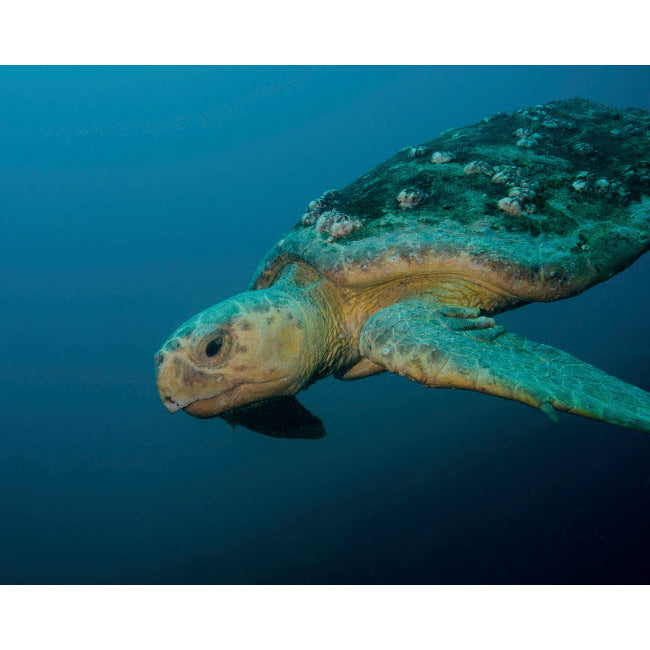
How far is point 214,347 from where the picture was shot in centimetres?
211

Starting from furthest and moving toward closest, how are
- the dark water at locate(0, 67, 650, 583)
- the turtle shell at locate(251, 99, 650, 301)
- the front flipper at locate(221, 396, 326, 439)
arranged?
the dark water at locate(0, 67, 650, 583) < the front flipper at locate(221, 396, 326, 439) < the turtle shell at locate(251, 99, 650, 301)

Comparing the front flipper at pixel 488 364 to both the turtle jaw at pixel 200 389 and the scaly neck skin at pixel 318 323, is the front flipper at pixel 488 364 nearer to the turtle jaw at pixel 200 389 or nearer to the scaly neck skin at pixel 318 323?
the scaly neck skin at pixel 318 323

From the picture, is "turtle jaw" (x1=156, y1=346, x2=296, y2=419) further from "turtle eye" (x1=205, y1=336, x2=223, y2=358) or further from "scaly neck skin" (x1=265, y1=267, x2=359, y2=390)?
"scaly neck skin" (x1=265, y1=267, x2=359, y2=390)

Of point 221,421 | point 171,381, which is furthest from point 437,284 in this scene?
point 221,421

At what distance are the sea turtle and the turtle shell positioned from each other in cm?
1

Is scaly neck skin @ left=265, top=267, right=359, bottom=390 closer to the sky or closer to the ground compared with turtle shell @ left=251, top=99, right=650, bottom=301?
closer to the ground

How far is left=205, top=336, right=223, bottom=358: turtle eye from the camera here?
2.08 meters

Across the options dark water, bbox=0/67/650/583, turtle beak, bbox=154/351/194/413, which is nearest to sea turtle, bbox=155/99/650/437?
turtle beak, bbox=154/351/194/413

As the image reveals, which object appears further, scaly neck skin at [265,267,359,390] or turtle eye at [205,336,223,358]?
scaly neck skin at [265,267,359,390]

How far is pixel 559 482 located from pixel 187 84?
79.7m

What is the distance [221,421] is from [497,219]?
2392 cm

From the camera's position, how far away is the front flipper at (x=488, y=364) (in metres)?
1.55

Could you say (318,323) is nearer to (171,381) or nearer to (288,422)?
(171,381)

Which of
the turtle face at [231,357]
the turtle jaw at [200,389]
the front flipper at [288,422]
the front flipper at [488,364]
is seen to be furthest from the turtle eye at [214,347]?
the front flipper at [288,422]
